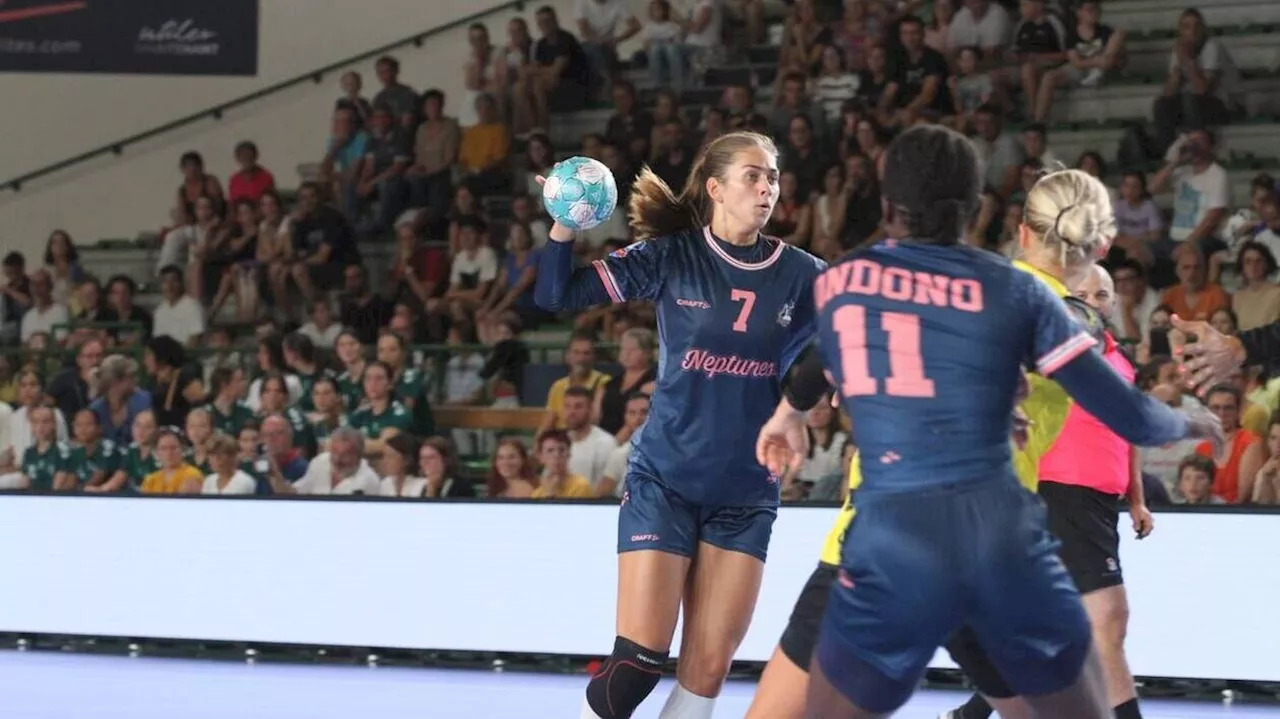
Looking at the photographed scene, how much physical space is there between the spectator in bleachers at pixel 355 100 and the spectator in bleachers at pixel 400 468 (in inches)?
255

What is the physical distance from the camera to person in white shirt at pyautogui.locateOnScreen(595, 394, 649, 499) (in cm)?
996

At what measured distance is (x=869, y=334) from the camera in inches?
138

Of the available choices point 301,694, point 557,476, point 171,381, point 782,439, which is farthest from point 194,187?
point 782,439

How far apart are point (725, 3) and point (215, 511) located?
27.6ft

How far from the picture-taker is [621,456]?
1016cm

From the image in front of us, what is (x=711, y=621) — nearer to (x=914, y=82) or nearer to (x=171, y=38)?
(x=914, y=82)

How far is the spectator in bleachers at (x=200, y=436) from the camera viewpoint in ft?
37.1

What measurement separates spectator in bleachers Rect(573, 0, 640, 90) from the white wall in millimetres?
1643

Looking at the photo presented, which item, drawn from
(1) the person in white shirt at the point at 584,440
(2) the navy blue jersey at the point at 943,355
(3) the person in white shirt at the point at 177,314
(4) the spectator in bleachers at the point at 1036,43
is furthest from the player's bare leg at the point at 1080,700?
(3) the person in white shirt at the point at 177,314

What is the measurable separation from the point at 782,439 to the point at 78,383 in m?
10.1

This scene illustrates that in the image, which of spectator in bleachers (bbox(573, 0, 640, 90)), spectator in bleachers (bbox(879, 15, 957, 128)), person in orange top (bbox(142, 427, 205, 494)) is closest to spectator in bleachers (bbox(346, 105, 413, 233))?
spectator in bleachers (bbox(573, 0, 640, 90))

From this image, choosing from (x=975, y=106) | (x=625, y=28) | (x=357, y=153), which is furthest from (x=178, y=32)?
(x=975, y=106)

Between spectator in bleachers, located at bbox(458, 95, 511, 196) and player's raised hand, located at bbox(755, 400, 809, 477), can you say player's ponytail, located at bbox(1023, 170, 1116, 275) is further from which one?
spectator in bleachers, located at bbox(458, 95, 511, 196)

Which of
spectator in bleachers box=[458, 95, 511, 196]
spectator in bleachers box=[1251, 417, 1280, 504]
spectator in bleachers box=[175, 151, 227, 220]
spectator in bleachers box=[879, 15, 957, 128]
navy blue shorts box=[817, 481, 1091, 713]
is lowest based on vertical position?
spectator in bleachers box=[1251, 417, 1280, 504]
